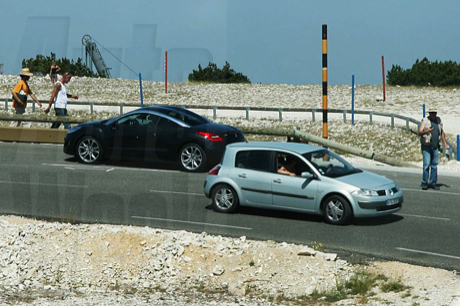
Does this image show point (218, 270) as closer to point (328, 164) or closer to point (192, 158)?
point (328, 164)

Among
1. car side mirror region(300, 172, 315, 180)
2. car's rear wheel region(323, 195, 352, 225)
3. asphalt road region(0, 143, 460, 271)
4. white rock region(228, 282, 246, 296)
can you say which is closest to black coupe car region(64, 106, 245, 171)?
asphalt road region(0, 143, 460, 271)

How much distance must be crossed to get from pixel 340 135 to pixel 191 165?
14.0m

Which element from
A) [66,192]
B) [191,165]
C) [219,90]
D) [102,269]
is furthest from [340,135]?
[219,90]

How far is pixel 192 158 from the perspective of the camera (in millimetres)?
18219

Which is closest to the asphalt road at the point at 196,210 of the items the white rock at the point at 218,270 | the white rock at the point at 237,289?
the white rock at the point at 218,270

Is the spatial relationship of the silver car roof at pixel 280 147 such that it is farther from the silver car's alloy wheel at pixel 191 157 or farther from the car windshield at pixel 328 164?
the silver car's alloy wheel at pixel 191 157

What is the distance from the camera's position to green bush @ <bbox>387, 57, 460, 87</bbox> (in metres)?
61.4

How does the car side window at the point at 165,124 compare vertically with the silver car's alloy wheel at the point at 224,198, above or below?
above

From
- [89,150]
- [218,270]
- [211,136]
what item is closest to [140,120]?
[89,150]

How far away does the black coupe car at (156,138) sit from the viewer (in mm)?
18078

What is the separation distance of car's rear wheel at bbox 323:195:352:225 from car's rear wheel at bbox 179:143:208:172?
5890 mm

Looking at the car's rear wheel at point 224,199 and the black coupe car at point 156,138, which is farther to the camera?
the black coupe car at point 156,138

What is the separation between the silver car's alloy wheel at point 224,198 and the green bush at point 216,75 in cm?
5438

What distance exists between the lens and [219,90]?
57531mm
